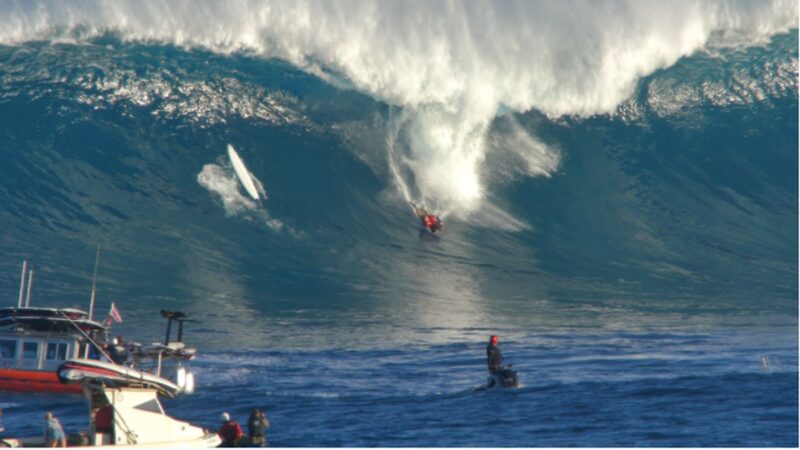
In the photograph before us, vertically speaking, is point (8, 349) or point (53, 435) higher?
point (8, 349)

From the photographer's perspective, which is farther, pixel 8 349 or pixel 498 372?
pixel 8 349

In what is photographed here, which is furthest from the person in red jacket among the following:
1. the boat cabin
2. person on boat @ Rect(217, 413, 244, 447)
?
person on boat @ Rect(217, 413, 244, 447)

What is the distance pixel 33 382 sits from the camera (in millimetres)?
27828

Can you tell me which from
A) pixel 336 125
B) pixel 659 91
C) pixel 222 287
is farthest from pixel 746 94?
pixel 222 287

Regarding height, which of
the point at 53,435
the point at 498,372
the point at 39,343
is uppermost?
the point at 39,343

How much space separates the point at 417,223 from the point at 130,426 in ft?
71.1

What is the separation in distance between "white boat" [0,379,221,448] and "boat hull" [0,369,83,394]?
5515 millimetres

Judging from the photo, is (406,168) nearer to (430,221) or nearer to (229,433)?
(430,221)

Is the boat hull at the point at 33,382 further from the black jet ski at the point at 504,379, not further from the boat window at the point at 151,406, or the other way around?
the black jet ski at the point at 504,379

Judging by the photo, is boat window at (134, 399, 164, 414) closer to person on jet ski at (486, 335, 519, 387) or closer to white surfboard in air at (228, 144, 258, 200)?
person on jet ski at (486, 335, 519, 387)

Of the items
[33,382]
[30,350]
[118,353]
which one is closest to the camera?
[33,382]

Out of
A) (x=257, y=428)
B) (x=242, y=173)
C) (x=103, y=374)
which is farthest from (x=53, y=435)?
(x=242, y=173)

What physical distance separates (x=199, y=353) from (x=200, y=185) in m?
14.6

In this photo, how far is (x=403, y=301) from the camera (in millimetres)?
35938
